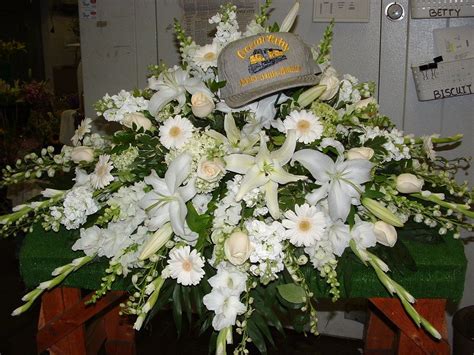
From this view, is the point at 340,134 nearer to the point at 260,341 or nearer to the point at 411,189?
the point at 411,189

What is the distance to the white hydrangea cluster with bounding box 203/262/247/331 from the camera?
3.21ft

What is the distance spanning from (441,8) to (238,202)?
1.48 metres

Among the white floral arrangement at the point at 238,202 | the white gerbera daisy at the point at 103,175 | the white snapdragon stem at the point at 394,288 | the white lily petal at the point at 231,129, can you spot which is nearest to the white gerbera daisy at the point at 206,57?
the white floral arrangement at the point at 238,202

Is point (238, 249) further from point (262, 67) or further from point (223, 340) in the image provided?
point (262, 67)

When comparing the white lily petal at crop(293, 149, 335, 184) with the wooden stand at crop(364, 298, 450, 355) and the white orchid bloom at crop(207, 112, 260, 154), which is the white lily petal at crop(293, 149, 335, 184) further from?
the wooden stand at crop(364, 298, 450, 355)

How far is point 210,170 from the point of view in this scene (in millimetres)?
1012

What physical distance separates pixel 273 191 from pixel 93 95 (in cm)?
173

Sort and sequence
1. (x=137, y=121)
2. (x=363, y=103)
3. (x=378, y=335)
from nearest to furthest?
(x=137, y=121) → (x=363, y=103) → (x=378, y=335)

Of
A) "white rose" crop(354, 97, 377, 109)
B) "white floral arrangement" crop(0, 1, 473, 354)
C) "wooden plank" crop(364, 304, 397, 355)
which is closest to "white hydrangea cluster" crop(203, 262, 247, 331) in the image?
"white floral arrangement" crop(0, 1, 473, 354)

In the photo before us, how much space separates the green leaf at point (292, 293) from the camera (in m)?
1.03

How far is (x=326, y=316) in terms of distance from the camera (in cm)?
241

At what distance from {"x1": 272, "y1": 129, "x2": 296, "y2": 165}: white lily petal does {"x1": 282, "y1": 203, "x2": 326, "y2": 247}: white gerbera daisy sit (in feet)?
0.32

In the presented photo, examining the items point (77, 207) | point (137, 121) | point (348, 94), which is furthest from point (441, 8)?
point (77, 207)

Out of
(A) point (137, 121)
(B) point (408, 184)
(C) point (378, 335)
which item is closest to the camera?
(B) point (408, 184)
